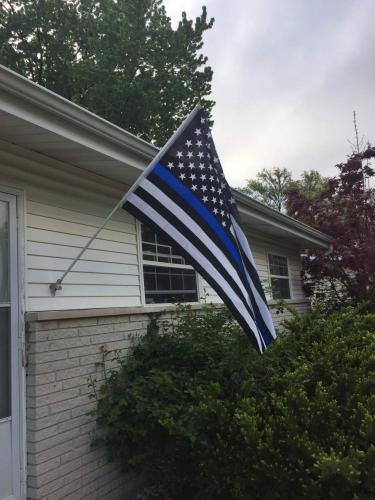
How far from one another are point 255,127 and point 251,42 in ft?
19.7

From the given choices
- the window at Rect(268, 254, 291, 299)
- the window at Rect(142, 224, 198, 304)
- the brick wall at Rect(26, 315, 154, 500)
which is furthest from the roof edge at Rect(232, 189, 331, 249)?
the brick wall at Rect(26, 315, 154, 500)

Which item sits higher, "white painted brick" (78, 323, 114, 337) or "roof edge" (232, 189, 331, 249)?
"roof edge" (232, 189, 331, 249)

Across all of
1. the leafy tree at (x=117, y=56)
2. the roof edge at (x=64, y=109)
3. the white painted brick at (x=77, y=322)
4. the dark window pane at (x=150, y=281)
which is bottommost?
the white painted brick at (x=77, y=322)

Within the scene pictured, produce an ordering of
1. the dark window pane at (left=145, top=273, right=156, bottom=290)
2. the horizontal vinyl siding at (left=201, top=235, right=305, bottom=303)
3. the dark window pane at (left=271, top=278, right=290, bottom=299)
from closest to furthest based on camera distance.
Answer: the dark window pane at (left=145, top=273, right=156, bottom=290), the horizontal vinyl siding at (left=201, top=235, right=305, bottom=303), the dark window pane at (left=271, top=278, right=290, bottom=299)

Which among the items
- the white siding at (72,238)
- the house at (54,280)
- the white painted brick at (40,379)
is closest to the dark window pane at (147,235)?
the white siding at (72,238)

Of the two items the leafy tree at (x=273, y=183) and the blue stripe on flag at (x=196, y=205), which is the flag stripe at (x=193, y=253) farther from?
the leafy tree at (x=273, y=183)

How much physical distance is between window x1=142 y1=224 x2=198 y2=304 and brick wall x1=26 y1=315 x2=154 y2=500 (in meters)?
1.19

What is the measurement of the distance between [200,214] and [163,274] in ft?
7.79

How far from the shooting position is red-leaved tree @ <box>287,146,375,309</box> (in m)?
10.9

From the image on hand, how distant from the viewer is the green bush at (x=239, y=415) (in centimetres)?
321

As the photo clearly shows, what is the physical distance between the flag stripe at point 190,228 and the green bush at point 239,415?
2.69 feet

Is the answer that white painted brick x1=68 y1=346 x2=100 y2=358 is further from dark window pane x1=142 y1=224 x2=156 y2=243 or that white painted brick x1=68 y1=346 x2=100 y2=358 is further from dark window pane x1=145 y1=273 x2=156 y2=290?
dark window pane x1=142 y1=224 x2=156 y2=243

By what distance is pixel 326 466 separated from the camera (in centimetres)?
288

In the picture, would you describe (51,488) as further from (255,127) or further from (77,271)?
(255,127)
